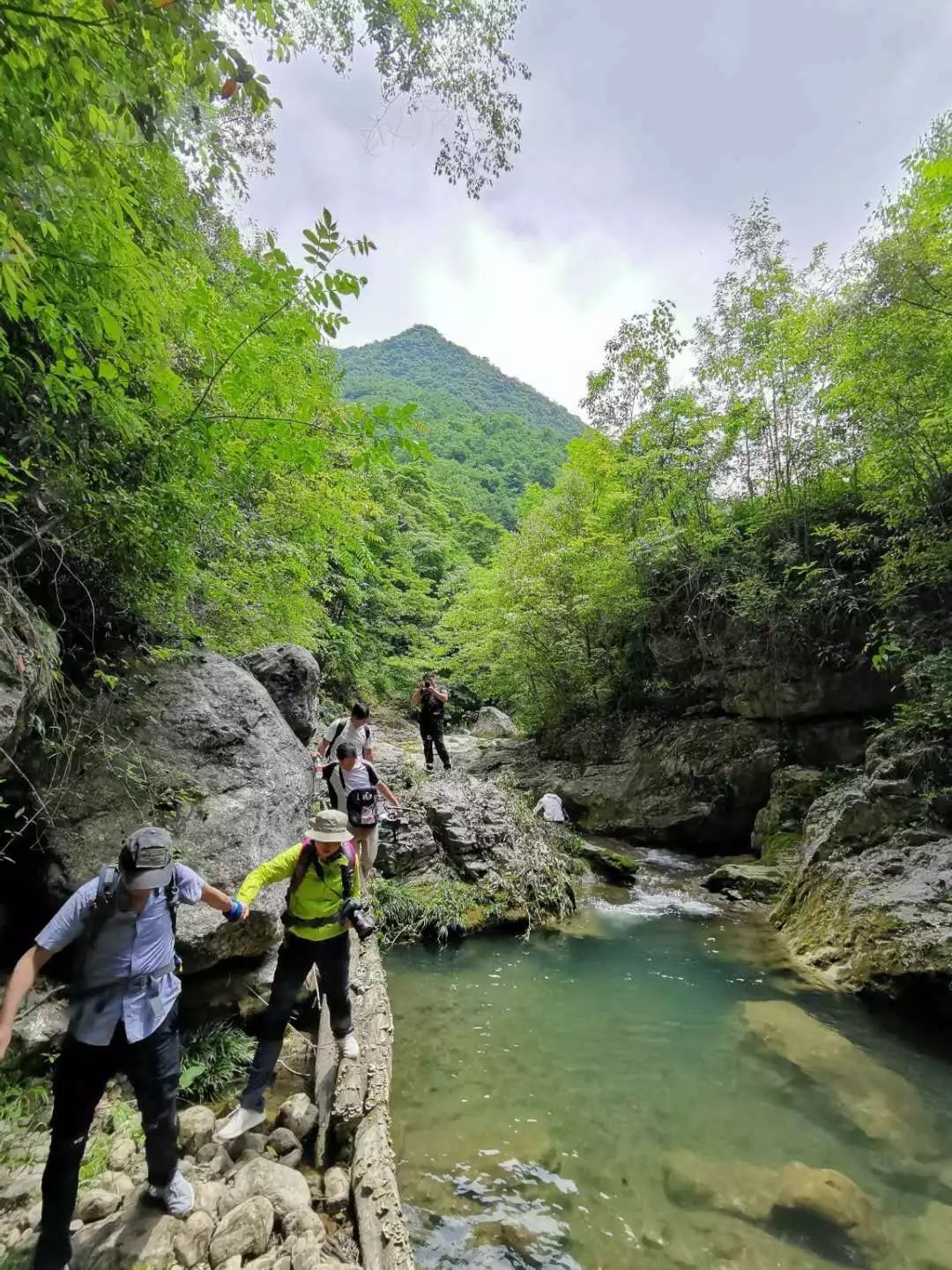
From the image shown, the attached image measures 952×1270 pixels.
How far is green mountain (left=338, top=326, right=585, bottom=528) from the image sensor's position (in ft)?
201

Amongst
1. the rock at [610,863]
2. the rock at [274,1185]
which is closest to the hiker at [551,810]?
the rock at [610,863]

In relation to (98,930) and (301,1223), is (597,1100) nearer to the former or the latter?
(301,1223)

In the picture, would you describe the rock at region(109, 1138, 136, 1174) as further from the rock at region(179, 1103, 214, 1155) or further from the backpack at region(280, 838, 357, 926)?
the backpack at region(280, 838, 357, 926)

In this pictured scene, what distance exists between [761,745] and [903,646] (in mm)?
4211

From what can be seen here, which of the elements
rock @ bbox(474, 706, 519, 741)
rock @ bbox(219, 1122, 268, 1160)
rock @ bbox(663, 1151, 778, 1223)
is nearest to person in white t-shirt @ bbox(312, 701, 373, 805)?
rock @ bbox(219, 1122, 268, 1160)

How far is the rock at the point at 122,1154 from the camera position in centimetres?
365

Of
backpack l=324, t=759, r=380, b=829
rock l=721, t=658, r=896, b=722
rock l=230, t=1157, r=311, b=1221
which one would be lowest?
rock l=230, t=1157, r=311, b=1221

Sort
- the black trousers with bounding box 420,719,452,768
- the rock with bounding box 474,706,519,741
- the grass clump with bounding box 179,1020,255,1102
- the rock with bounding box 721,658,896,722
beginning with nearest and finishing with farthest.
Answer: the grass clump with bounding box 179,1020,255,1102 → the black trousers with bounding box 420,719,452,768 → the rock with bounding box 721,658,896,722 → the rock with bounding box 474,706,519,741

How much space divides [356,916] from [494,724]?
73.1 feet

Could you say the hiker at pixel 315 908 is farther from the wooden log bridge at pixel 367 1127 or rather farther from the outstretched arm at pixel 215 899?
the outstretched arm at pixel 215 899

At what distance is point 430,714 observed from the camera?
1220cm

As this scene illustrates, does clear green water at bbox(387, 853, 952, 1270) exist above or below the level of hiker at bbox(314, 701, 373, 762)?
below

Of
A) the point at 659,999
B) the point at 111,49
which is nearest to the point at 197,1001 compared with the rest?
the point at 659,999

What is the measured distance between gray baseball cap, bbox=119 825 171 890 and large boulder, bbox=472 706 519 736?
2215 cm
